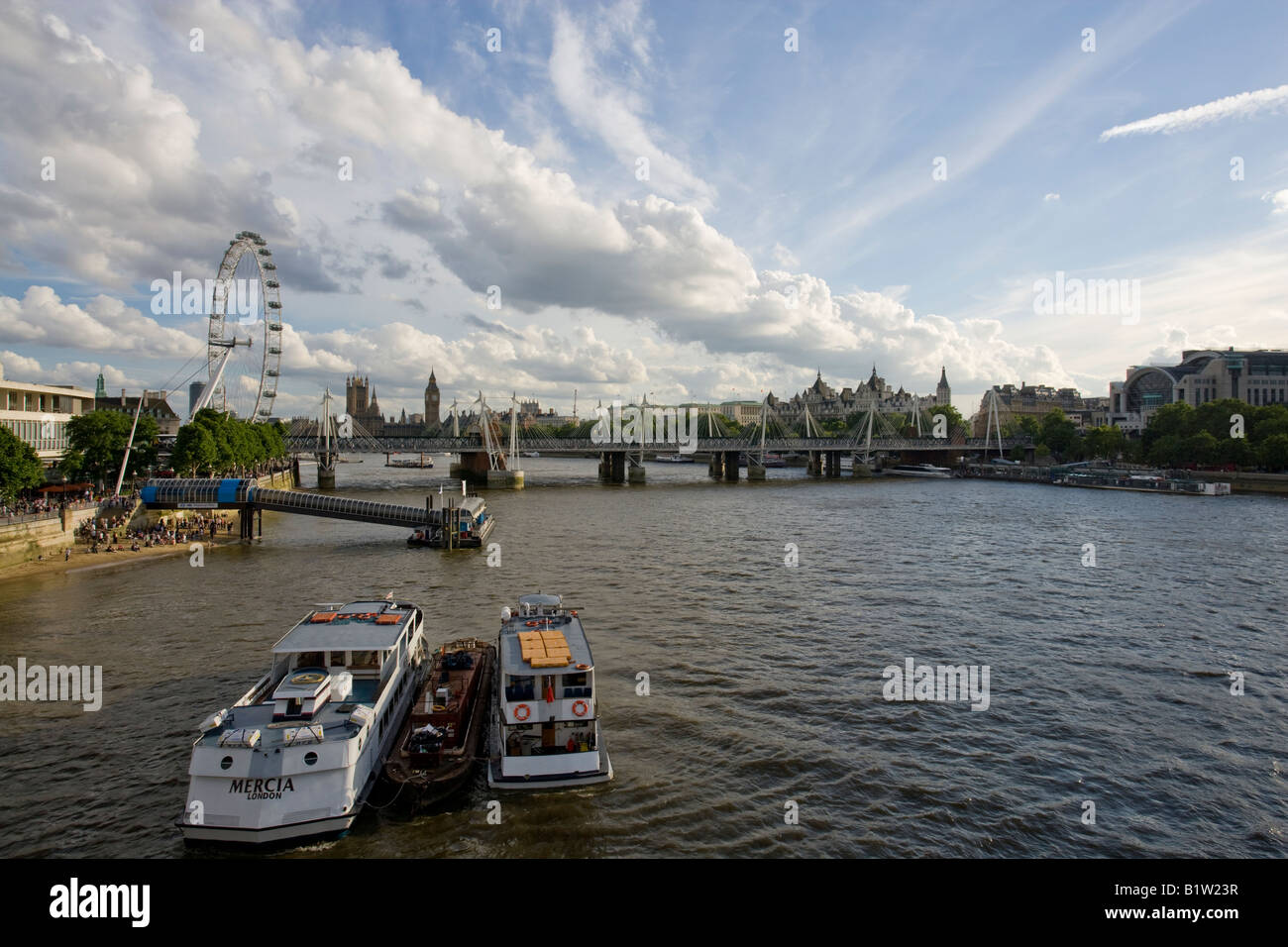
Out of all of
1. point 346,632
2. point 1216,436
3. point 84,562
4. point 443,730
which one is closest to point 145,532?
point 84,562

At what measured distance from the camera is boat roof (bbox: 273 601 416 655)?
1678cm

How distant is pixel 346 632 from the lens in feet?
57.9

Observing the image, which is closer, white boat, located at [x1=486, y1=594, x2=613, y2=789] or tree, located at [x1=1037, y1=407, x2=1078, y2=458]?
white boat, located at [x1=486, y1=594, x2=613, y2=789]

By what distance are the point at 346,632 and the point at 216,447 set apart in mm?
54810

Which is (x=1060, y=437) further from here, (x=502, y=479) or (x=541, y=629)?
(x=541, y=629)

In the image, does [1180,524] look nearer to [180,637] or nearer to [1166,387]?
[180,637]

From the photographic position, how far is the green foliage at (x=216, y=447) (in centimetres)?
6078

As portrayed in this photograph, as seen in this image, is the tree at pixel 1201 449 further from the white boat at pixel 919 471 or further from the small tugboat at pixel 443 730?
the small tugboat at pixel 443 730

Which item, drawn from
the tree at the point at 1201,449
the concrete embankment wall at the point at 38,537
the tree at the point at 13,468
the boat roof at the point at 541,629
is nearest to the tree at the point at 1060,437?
the tree at the point at 1201,449

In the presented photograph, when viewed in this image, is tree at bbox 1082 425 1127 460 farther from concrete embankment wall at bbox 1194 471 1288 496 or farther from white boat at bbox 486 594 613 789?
white boat at bbox 486 594 613 789

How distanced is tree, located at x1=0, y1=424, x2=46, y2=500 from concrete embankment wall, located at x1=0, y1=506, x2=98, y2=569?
2756mm

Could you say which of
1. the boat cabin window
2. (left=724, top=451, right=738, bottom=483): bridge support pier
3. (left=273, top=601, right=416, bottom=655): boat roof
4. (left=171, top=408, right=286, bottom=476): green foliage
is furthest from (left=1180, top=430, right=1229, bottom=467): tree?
(left=171, top=408, right=286, bottom=476): green foliage

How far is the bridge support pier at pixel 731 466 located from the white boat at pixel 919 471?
3232 centimetres

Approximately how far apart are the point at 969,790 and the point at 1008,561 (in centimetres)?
3063
